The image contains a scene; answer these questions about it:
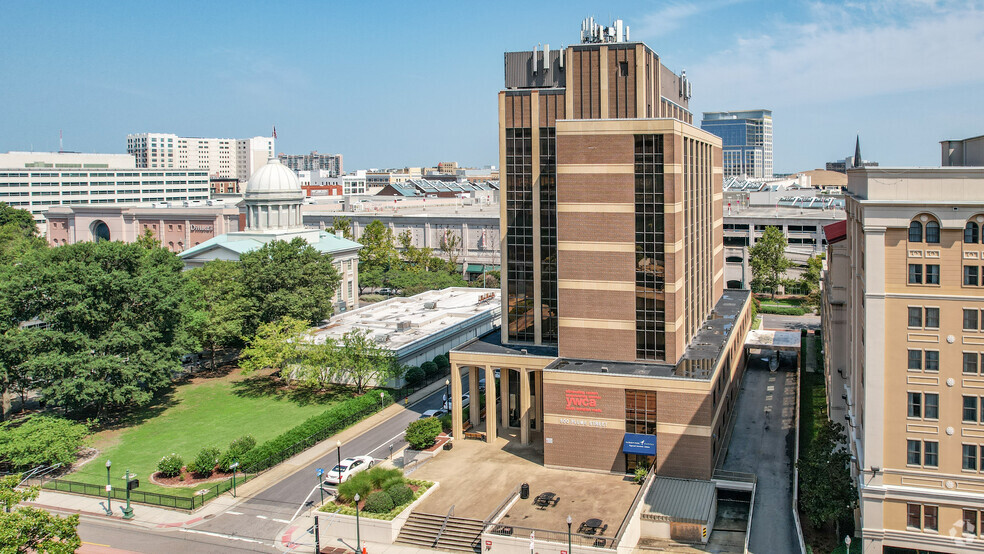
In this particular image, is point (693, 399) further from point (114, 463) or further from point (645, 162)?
point (114, 463)

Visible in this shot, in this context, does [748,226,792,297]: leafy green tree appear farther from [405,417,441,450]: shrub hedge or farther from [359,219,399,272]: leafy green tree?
[405,417,441,450]: shrub hedge

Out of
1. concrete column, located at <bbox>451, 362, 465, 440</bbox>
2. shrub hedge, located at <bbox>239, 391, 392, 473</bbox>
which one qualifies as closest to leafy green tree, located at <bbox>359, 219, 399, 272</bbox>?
shrub hedge, located at <bbox>239, 391, 392, 473</bbox>

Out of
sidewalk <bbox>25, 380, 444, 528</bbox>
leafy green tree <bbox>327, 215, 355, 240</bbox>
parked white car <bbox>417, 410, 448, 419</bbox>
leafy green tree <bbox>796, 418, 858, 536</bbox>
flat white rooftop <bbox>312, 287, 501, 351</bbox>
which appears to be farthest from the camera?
leafy green tree <bbox>327, 215, 355, 240</bbox>

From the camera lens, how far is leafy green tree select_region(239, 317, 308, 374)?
7419 cm


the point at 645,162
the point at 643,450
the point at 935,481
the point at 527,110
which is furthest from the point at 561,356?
the point at 935,481

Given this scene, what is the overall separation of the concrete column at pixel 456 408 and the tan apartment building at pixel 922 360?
26919 mm

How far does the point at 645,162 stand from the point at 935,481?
24.4m

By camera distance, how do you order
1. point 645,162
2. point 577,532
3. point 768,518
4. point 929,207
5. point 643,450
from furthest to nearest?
point 645,162, point 643,450, point 768,518, point 577,532, point 929,207

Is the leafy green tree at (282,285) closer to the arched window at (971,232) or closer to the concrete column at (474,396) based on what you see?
the concrete column at (474,396)

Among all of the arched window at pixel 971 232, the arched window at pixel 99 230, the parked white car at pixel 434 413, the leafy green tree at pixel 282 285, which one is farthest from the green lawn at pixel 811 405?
the arched window at pixel 99 230

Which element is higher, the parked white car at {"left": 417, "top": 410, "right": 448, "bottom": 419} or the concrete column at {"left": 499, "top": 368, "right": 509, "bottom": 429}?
the concrete column at {"left": 499, "top": 368, "right": 509, "bottom": 429}

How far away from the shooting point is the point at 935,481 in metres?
40.1

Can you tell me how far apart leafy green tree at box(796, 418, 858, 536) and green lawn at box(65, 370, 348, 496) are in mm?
36564

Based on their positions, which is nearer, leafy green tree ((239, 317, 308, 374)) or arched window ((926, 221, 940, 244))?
arched window ((926, 221, 940, 244))
